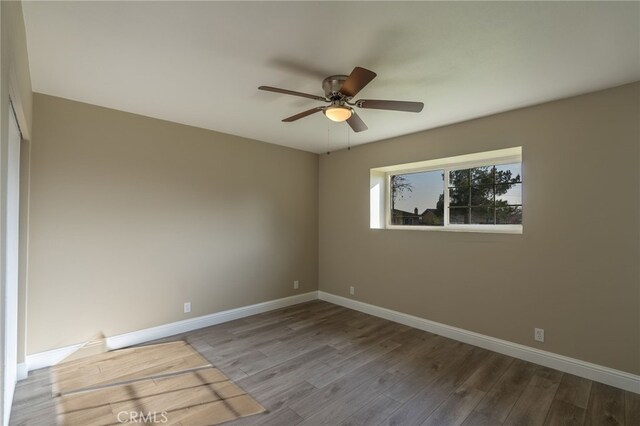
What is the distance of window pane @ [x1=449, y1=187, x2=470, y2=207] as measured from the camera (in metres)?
3.57

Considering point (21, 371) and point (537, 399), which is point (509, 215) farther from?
point (21, 371)

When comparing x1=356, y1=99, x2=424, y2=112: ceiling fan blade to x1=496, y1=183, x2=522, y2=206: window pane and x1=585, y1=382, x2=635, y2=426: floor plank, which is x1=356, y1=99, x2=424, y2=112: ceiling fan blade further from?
x1=585, y1=382, x2=635, y2=426: floor plank

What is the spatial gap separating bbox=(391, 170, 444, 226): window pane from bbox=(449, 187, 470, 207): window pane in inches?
4.5

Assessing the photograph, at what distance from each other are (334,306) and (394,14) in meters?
3.88

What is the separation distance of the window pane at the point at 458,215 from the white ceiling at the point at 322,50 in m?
1.17

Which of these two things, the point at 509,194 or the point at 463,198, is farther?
the point at 463,198

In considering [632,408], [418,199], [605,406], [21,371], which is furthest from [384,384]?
[21,371]

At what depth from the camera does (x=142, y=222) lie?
10.6ft

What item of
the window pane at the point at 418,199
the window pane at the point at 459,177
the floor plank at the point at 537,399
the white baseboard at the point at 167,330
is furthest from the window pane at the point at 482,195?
the white baseboard at the point at 167,330

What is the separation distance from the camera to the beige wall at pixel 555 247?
2.40m

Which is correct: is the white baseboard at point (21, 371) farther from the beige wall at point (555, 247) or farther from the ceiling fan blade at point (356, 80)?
the beige wall at point (555, 247)

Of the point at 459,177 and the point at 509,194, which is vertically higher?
the point at 459,177

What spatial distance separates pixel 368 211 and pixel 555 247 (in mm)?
2168

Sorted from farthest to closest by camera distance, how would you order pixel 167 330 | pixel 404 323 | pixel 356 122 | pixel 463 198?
1. pixel 404 323
2. pixel 463 198
3. pixel 167 330
4. pixel 356 122
